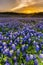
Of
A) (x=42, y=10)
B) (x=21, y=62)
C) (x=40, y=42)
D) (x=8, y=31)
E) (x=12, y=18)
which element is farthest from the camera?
(x=42, y=10)

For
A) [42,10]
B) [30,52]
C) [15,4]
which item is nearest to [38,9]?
[42,10]

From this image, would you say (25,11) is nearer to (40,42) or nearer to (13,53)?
(40,42)

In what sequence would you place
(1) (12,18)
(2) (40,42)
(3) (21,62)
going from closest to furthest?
1. (3) (21,62)
2. (2) (40,42)
3. (1) (12,18)

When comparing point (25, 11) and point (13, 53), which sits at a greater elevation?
point (25, 11)

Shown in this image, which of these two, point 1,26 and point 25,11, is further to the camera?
point 25,11

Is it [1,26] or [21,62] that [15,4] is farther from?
[21,62]

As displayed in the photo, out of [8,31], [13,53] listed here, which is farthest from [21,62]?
[8,31]
